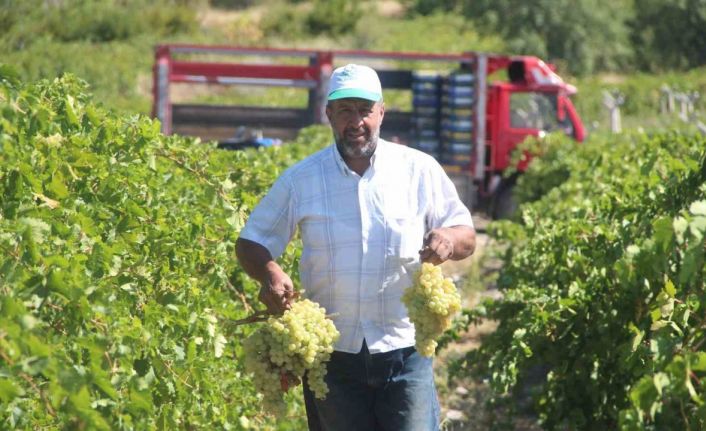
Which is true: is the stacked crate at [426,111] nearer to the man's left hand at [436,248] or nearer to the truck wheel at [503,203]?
the truck wheel at [503,203]

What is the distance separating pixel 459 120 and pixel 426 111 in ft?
1.79

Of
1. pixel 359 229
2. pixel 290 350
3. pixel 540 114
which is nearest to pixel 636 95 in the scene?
pixel 540 114

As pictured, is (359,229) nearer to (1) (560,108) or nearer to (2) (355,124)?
(2) (355,124)

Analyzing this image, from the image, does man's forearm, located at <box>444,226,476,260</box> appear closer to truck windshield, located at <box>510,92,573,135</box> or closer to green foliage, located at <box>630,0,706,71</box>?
truck windshield, located at <box>510,92,573,135</box>

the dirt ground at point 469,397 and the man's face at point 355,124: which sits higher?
the man's face at point 355,124

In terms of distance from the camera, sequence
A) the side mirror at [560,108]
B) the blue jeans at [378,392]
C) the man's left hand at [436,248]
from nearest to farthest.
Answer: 1. the man's left hand at [436,248]
2. the blue jeans at [378,392]
3. the side mirror at [560,108]

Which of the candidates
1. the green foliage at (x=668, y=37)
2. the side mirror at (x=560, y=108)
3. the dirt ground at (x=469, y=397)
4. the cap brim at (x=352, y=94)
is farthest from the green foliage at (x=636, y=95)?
the cap brim at (x=352, y=94)

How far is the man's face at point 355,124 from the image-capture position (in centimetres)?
448

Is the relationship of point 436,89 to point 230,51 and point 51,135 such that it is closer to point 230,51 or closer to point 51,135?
point 230,51

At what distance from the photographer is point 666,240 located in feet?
12.1

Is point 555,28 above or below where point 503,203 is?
above

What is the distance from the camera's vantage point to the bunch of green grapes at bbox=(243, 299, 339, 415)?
13.9ft

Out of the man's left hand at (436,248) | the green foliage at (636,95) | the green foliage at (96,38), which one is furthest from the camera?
the green foliage at (636,95)

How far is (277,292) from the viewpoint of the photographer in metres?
4.41
